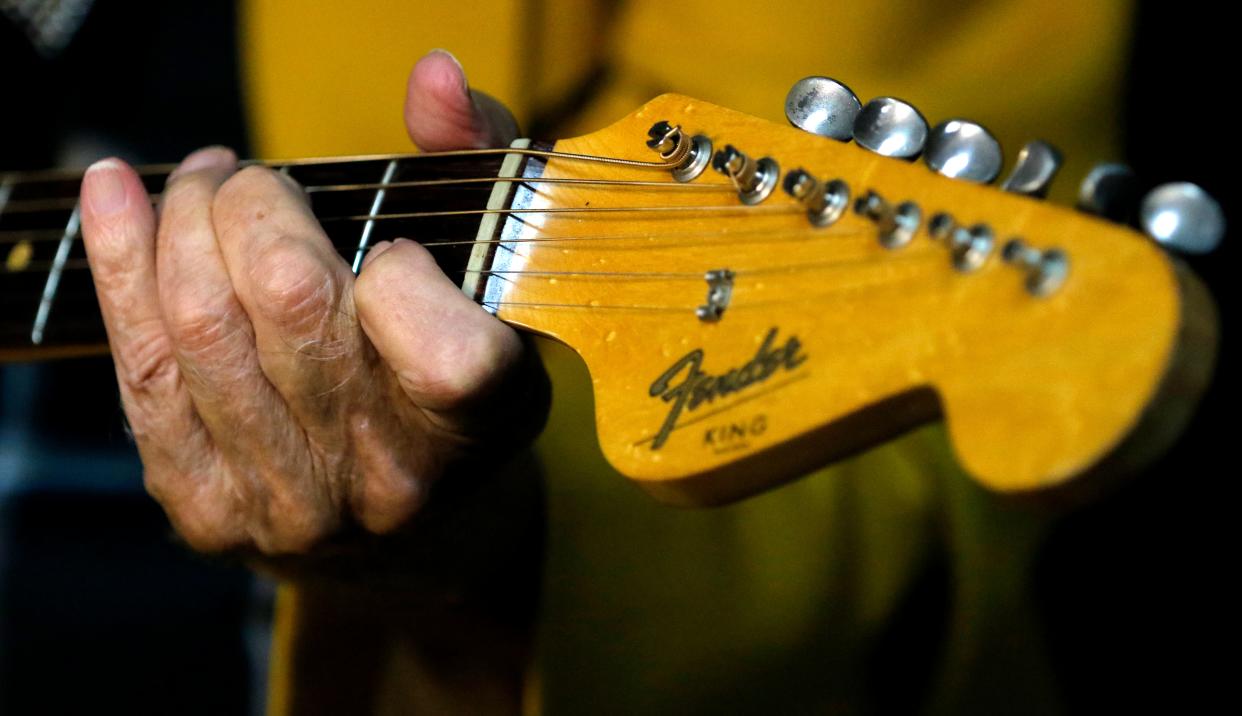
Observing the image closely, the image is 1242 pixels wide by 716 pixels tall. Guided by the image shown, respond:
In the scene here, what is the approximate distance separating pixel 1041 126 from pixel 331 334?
54cm

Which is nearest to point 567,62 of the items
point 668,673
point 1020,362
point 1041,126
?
point 1041,126

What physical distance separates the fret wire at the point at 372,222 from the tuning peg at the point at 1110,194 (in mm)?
351

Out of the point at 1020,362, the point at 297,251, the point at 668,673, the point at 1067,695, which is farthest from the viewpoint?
the point at 1067,695

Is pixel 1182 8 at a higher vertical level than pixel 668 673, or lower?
higher

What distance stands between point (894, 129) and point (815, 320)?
0.08 m

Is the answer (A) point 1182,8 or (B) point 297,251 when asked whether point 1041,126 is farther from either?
(B) point 297,251

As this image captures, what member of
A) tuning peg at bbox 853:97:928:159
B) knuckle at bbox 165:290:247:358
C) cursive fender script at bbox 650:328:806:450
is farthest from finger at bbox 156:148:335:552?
tuning peg at bbox 853:97:928:159

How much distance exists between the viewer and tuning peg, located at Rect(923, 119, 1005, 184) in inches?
15.7

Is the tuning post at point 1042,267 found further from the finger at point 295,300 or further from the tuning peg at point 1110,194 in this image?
the finger at point 295,300

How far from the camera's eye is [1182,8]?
94cm

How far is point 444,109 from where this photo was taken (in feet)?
1.94

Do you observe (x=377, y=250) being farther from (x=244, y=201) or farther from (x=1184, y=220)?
(x=1184, y=220)

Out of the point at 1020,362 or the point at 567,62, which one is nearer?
the point at 1020,362

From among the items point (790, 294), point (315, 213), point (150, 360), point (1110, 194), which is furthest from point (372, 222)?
point (1110, 194)
